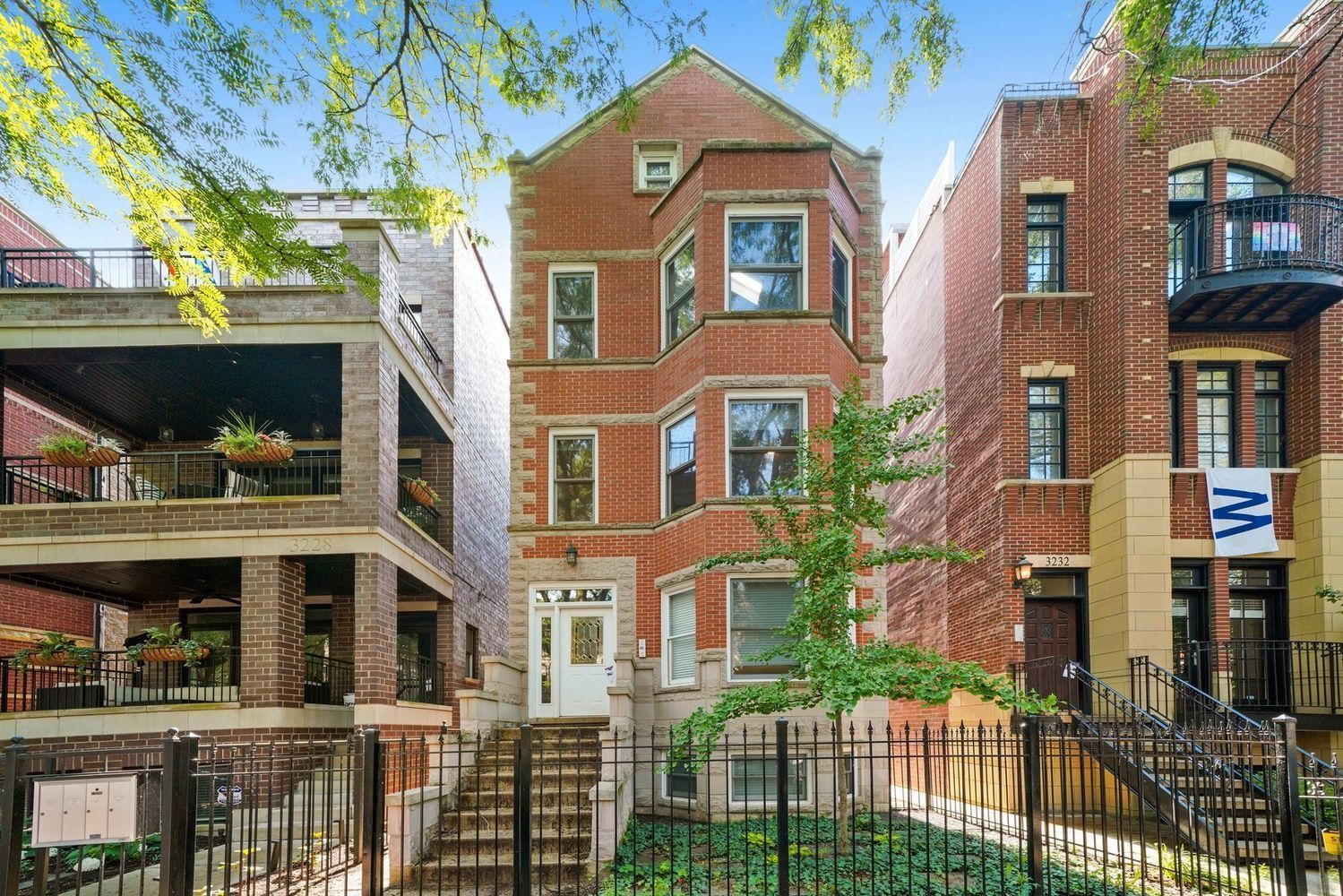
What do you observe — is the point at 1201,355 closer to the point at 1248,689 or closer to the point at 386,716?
the point at 1248,689

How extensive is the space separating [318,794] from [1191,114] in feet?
60.3

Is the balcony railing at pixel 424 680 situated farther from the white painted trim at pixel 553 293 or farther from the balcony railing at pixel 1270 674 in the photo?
the balcony railing at pixel 1270 674

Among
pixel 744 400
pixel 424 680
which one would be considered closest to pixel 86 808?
pixel 744 400

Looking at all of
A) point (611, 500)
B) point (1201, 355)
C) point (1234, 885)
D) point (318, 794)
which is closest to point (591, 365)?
point (611, 500)

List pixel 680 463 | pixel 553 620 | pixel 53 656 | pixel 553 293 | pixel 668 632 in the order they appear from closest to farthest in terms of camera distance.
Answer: pixel 53 656 < pixel 668 632 < pixel 680 463 < pixel 553 620 < pixel 553 293

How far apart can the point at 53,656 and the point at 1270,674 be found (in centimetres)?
1950

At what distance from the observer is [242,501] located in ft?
49.4

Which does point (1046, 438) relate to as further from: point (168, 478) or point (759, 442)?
point (168, 478)

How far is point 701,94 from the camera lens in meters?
17.4

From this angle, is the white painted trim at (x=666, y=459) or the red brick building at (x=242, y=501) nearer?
the red brick building at (x=242, y=501)

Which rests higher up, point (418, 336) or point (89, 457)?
point (418, 336)

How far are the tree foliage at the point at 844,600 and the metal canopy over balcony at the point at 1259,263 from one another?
6.97 m

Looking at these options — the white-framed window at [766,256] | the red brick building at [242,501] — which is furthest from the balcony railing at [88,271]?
the white-framed window at [766,256]

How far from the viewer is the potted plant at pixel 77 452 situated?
14875 mm
